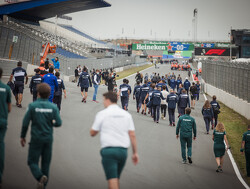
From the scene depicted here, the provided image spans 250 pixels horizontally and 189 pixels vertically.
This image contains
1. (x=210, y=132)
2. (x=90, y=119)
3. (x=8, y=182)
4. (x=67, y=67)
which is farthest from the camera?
(x=67, y=67)

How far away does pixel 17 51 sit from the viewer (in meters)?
29.8

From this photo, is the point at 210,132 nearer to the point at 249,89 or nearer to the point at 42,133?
the point at 249,89

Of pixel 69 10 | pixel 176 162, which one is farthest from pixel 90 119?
pixel 69 10

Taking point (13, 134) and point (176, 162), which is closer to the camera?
point (13, 134)

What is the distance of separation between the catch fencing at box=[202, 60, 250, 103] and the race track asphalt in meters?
10.0

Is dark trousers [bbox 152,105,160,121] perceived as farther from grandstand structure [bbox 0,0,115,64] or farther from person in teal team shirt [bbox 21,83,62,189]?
grandstand structure [bbox 0,0,115,64]

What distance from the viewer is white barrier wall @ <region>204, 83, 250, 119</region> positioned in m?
22.2

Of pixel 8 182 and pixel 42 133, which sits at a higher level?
pixel 42 133

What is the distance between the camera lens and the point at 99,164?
345 inches

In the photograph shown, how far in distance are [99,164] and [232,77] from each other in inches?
822

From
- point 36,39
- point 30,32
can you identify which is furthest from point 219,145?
point 30,32

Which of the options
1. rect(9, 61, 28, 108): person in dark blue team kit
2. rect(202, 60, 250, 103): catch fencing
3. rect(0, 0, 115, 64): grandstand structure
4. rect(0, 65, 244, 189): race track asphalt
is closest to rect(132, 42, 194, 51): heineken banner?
rect(0, 0, 115, 64): grandstand structure

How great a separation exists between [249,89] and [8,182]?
18.8 metres

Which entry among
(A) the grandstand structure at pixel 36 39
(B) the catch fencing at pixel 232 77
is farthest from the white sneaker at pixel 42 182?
(B) the catch fencing at pixel 232 77
